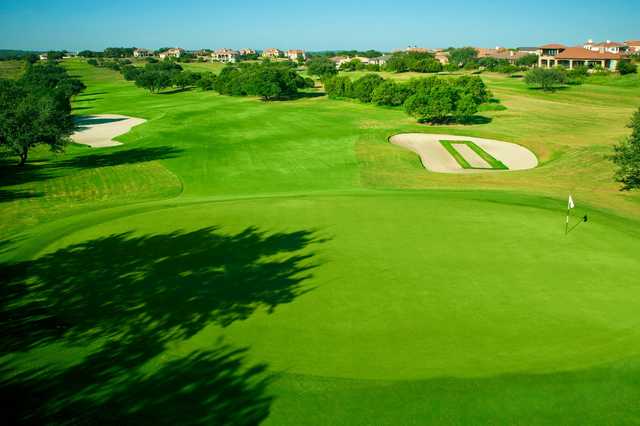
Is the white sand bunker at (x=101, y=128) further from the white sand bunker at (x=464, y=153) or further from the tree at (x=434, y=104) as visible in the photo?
the tree at (x=434, y=104)

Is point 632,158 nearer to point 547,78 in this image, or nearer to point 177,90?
point 547,78

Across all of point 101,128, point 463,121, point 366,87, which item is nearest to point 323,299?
point 463,121

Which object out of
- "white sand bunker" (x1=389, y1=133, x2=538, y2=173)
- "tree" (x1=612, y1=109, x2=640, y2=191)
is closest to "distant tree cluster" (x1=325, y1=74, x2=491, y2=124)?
"white sand bunker" (x1=389, y1=133, x2=538, y2=173)

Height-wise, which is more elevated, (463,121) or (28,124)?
(28,124)

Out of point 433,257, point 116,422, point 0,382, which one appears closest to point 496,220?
point 433,257

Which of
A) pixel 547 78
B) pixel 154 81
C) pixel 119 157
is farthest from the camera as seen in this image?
pixel 154 81

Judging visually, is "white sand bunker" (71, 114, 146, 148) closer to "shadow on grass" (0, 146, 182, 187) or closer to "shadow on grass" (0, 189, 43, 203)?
"shadow on grass" (0, 146, 182, 187)
